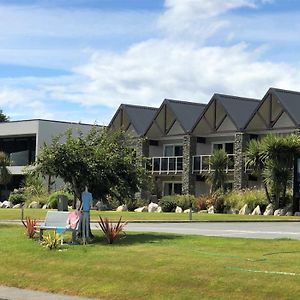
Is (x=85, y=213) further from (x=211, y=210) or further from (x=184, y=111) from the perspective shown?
(x=184, y=111)

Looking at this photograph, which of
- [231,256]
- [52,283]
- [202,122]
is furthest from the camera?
[202,122]

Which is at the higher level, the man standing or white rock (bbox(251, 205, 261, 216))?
white rock (bbox(251, 205, 261, 216))

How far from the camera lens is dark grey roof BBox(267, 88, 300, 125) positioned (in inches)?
1688

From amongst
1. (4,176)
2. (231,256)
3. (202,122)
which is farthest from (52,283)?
(4,176)

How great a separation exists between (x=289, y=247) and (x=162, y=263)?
3.73 meters

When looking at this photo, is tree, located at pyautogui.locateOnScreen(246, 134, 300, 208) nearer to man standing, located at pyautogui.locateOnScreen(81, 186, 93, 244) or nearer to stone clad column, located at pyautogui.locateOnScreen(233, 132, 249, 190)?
stone clad column, located at pyautogui.locateOnScreen(233, 132, 249, 190)

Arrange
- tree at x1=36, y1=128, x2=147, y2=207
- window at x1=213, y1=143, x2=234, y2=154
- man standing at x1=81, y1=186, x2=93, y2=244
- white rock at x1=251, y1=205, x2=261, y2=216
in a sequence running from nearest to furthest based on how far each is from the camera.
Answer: man standing at x1=81, y1=186, x2=93, y2=244, tree at x1=36, y1=128, x2=147, y2=207, white rock at x1=251, y1=205, x2=261, y2=216, window at x1=213, y1=143, x2=234, y2=154

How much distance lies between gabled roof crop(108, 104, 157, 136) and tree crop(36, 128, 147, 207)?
3415 centimetres

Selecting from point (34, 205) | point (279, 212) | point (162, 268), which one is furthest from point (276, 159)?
point (162, 268)

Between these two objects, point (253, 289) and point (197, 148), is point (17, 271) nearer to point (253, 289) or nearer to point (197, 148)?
point (253, 289)

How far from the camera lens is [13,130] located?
64.3 metres

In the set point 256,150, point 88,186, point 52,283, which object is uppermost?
point 256,150

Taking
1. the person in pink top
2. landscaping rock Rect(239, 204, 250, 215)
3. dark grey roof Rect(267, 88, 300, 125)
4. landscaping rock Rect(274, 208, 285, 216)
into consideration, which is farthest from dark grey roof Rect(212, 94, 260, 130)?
the person in pink top

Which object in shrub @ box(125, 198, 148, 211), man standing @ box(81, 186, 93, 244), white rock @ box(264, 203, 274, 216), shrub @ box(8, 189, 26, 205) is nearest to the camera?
man standing @ box(81, 186, 93, 244)
